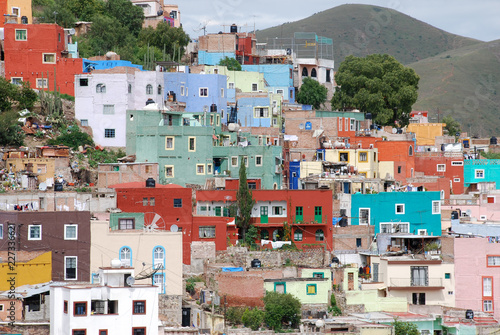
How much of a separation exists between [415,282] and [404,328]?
16.8 feet

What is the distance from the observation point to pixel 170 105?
206 feet

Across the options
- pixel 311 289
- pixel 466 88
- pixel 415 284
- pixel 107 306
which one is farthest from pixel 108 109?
pixel 466 88

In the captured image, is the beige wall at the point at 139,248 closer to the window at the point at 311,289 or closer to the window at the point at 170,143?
the window at the point at 311,289

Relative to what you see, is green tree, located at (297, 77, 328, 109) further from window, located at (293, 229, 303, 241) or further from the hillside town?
window, located at (293, 229, 303, 241)

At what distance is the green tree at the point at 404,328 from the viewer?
4444 cm

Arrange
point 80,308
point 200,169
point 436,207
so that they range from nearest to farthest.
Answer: point 80,308, point 436,207, point 200,169

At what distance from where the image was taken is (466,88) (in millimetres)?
147125

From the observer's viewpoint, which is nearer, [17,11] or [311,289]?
[311,289]

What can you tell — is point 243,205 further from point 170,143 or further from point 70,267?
point 70,267

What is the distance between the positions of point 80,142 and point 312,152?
13858 mm

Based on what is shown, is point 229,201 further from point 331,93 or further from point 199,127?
point 331,93

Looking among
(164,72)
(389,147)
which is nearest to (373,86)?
(389,147)

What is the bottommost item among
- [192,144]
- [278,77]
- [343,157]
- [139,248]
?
[139,248]

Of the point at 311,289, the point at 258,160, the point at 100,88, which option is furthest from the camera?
the point at 100,88
